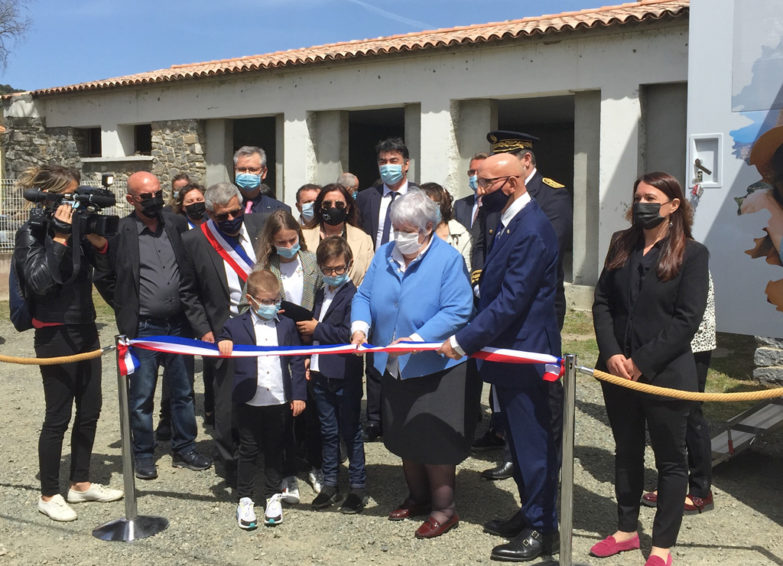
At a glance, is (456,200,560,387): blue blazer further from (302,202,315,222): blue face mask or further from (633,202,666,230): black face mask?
(302,202,315,222): blue face mask

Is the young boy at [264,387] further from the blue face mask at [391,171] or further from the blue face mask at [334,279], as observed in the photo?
the blue face mask at [391,171]

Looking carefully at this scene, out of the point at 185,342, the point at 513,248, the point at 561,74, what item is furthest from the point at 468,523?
the point at 561,74

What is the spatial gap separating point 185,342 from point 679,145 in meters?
8.78

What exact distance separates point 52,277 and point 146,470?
1.54 metres

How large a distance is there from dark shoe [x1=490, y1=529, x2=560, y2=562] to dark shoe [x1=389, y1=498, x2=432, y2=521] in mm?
623

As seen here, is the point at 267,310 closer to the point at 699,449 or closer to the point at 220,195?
the point at 220,195

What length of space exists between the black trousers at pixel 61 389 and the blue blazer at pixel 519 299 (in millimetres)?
2207

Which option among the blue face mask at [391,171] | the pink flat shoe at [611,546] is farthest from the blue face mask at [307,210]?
the pink flat shoe at [611,546]

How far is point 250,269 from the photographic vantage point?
500 centimetres

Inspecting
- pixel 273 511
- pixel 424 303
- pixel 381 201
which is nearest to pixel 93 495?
pixel 273 511

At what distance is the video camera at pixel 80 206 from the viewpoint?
4258mm

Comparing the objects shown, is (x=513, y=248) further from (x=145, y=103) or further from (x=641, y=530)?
(x=145, y=103)

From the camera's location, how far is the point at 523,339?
3.90 m

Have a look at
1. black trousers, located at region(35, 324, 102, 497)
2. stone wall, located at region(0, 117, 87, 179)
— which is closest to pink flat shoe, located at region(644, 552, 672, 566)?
A: black trousers, located at region(35, 324, 102, 497)
